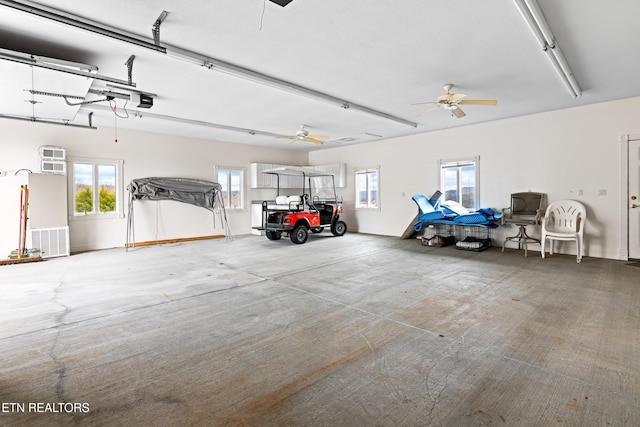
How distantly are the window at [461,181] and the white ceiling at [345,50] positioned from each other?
1.84 meters

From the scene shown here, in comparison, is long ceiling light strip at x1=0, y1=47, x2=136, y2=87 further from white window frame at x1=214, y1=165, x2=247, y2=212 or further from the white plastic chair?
the white plastic chair

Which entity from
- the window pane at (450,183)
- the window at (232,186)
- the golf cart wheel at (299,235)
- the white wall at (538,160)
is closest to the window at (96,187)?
the window at (232,186)

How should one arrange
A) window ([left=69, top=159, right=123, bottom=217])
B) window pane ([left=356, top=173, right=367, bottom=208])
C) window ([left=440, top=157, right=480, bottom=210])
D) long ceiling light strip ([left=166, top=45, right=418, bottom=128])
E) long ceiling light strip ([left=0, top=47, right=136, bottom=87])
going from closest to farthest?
long ceiling light strip ([left=0, top=47, right=136, bottom=87]) → long ceiling light strip ([left=166, top=45, right=418, bottom=128]) → window ([left=69, top=159, right=123, bottom=217]) → window ([left=440, top=157, right=480, bottom=210]) → window pane ([left=356, top=173, right=367, bottom=208])

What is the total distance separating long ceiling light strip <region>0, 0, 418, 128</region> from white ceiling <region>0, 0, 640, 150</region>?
0.06 metres

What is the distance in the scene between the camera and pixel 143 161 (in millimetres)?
8164

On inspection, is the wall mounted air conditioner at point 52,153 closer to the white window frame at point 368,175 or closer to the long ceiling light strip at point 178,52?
the long ceiling light strip at point 178,52

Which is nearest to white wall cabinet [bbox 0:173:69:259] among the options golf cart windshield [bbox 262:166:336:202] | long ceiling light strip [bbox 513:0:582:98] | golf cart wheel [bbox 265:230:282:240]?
golf cart wheel [bbox 265:230:282:240]

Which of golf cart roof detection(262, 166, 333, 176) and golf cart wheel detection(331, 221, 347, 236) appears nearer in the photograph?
golf cart roof detection(262, 166, 333, 176)

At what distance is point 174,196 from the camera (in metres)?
8.29

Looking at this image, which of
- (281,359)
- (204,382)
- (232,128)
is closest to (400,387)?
(281,359)

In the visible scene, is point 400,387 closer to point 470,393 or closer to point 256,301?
point 470,393

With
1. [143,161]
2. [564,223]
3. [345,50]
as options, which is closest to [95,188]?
[143,161]

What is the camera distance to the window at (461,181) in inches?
306

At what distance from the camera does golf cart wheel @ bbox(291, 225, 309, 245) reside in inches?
310
